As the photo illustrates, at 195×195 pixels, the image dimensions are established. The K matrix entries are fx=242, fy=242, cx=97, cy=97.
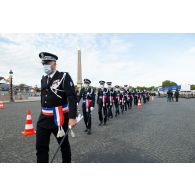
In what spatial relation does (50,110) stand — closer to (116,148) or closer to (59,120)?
(59,120)

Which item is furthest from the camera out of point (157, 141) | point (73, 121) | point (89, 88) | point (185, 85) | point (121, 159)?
point (185, 85)

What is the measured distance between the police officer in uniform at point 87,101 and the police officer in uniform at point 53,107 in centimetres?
378

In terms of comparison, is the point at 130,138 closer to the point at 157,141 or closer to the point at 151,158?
the point at 157,141

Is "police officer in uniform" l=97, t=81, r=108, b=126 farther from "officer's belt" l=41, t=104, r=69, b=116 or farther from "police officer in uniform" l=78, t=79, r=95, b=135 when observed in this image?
"officer's belt" l=41, t=104, r=69, b=116

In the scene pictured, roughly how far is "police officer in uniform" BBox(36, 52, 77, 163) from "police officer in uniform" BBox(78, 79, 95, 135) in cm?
378

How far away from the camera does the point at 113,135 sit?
24.0 feet

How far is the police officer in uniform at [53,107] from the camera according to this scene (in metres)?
3.82

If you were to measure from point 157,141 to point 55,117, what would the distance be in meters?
3.55

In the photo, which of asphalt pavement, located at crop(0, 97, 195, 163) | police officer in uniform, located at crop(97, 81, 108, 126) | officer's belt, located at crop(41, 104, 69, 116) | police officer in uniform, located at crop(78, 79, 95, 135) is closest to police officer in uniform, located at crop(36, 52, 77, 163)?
officer's belt, located at crop(41, 104, 69, 116)

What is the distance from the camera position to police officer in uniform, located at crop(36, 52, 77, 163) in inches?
150

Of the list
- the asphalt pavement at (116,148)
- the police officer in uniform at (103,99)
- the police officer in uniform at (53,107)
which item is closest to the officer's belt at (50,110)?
the police officer in uniform at (53,107)

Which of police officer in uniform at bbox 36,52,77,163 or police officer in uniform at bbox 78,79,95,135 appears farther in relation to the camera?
police officer in uniform at bbox 78,79,95,135

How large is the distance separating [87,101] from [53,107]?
4109 millimetres
